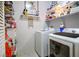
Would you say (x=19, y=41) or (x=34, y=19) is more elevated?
(x=34, y=19)

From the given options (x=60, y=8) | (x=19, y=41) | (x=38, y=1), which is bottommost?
(x=19, y=41)

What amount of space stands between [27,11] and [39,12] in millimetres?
496

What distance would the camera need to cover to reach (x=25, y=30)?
369cm

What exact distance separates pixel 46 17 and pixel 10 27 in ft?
6.24

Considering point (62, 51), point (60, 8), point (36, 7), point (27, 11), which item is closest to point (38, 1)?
point (36, 7)

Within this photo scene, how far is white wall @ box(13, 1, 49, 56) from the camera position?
11.8 feet

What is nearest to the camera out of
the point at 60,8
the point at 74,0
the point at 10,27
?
the point at 74,0

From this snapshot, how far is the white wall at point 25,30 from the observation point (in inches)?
142

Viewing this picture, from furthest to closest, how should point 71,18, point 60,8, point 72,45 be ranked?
point 60,8
point 71,18
point 72,45

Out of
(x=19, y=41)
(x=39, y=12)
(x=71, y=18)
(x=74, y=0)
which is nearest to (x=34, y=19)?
(x=39, y=12)

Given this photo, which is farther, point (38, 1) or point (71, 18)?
point (38, 1)

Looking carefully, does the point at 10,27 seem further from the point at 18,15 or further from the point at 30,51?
the point at 30,51

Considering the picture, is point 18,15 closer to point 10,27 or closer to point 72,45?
point 10,27

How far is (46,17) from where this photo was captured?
3.74 m
